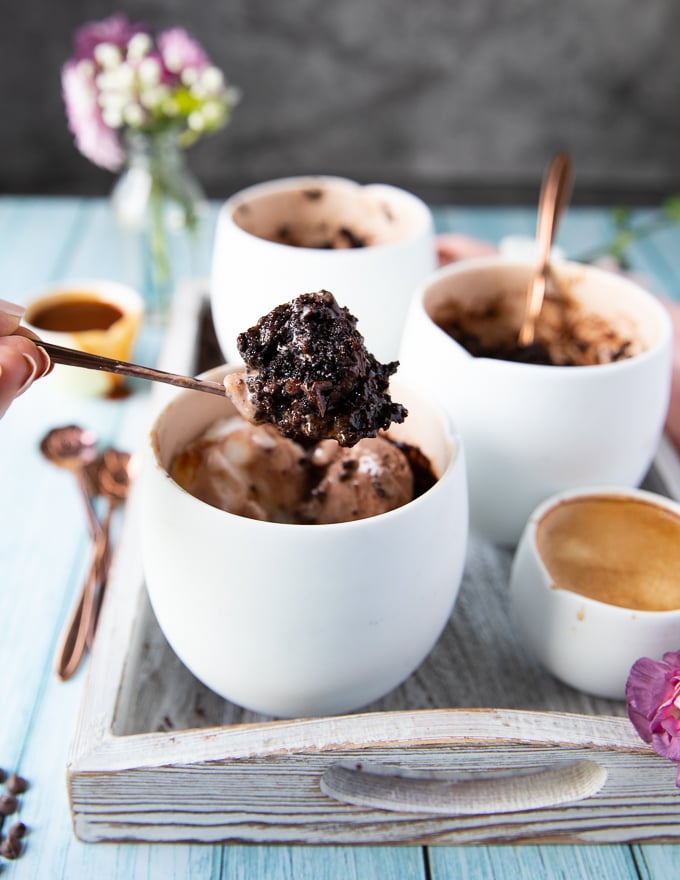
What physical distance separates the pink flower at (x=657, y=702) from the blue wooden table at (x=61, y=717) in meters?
0.15

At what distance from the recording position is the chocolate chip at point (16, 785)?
0.82m

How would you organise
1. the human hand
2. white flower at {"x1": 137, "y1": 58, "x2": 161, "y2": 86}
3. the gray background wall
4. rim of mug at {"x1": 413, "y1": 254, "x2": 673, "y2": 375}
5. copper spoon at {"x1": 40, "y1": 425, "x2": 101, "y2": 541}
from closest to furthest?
the human hand → rim of mug at {"x1": 413, "y1": 254, "x2": 673, "y2": 375} → copper spoon at {"x1": 40, "y1": 425, "x2": 101, "y2": 541} → white flower at {"x1": 137, "y1": 58, "x2": 161, "y2": 86} → the gray background wall

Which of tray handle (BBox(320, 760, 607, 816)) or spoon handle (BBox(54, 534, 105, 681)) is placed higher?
tray handle (BBox(320, 760, 607, 816))

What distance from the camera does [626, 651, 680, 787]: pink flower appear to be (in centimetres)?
70

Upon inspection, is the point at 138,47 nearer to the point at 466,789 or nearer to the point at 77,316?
the point at 77,316

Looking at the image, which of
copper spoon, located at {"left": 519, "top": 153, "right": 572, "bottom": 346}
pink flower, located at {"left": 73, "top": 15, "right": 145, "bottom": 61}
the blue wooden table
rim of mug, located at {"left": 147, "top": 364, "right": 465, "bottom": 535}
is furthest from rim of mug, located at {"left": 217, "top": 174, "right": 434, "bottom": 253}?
pink flower, located at {"left": 73, "top": 15, "right": 145, "bottom": 61}

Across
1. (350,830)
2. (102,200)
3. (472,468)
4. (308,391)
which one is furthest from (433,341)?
(102,200)

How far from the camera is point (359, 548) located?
2.23ft

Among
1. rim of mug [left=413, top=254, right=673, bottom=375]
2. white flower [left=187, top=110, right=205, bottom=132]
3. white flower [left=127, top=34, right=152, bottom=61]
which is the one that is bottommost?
white flower [left=187, top=110, right=205, bottom=132]

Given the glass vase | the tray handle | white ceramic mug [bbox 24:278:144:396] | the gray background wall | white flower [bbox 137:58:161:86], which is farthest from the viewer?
the gray background wall

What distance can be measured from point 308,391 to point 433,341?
295mm

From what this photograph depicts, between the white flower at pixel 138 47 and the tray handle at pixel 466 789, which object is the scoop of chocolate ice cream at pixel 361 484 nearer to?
the tray handle at pixel 466 789

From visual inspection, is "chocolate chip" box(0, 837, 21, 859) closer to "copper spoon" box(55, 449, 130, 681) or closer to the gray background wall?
"copper spoon" box(55, 449, 130, 681)

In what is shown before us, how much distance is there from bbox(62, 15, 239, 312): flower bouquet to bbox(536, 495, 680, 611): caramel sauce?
104cm
